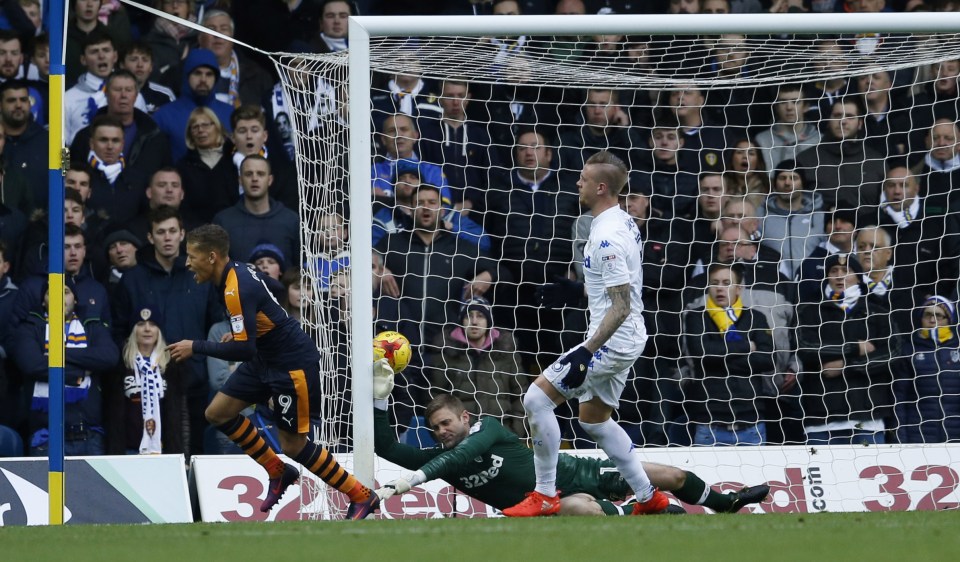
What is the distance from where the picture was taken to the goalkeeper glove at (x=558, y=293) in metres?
9.24

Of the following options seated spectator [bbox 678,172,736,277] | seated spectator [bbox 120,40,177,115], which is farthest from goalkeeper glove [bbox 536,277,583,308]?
seated spectator [bbox 120,40,177,115]

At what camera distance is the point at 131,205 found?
938cm

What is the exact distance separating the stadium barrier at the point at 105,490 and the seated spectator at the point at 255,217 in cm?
175

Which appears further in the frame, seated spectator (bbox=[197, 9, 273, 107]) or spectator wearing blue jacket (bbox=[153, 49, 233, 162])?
seated spectator (bbox=[197, 9, 273, 107])

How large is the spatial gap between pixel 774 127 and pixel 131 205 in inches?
195

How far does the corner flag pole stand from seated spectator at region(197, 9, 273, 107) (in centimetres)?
292

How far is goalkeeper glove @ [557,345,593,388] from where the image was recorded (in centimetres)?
679

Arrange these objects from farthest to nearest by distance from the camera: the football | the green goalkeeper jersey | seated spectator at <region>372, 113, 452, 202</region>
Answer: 1. seated spectator at <region>372, 113, 452, 202</region>
2. the football
3. the green goalkeeper jersey

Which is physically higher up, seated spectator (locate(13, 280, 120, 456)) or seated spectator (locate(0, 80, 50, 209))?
seated spectator (locate(0, 80, 50, 209))

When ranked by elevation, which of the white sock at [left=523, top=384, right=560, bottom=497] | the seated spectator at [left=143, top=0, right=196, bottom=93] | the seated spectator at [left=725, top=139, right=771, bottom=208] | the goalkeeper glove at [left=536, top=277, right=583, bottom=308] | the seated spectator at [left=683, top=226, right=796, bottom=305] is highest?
the seated spectator at [left=143, top=0, right=196, bottom=93]

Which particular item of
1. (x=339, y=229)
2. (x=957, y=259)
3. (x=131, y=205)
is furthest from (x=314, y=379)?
(x=957, y=259)

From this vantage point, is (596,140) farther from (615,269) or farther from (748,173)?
(615,269)

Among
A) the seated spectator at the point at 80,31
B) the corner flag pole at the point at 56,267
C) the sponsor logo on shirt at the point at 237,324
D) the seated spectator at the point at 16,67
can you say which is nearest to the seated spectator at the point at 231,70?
the seated spectator at the point at 80,31

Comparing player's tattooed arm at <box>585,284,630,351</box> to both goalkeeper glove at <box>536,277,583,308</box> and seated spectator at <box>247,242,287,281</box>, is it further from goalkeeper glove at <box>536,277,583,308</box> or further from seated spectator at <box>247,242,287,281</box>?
seated spectator at <box>247,242,287,281</box>
